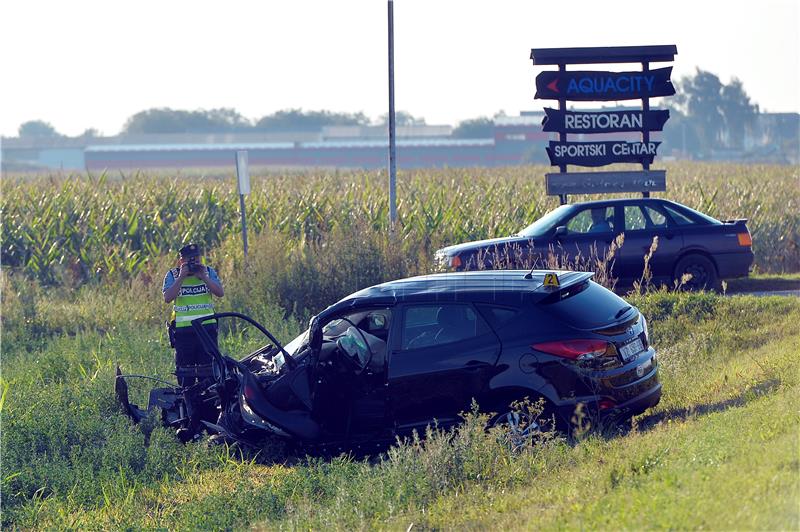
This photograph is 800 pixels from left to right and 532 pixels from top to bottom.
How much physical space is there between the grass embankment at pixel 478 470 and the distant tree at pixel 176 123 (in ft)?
371

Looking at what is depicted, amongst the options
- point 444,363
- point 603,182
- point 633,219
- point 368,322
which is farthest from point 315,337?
point 603,182

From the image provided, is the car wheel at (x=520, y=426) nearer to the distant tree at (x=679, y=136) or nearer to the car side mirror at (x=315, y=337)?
the car side mirror at (x=315, y=337)

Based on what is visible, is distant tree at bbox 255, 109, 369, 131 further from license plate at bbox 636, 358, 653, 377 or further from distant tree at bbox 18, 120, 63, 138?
license plate at bbox 636, 358, 653, 377

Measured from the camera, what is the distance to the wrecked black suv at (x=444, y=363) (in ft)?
25.4

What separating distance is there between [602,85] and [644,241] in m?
3.58

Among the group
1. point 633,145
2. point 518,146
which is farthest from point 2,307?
point 518,146

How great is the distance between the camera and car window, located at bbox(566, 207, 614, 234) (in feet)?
48.4

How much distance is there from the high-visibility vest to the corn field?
26.1ft

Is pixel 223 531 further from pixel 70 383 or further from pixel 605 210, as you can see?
pixel 605 210

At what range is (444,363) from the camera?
7949mm

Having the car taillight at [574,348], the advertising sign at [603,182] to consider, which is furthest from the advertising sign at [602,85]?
the car taillight at [574,348]

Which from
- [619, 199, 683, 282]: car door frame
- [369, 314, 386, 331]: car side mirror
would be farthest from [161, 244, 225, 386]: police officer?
[619, 199, 683, 282]: car door frame

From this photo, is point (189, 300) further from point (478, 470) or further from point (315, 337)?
point (478, 470)

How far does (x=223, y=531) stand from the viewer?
690 centimetres
